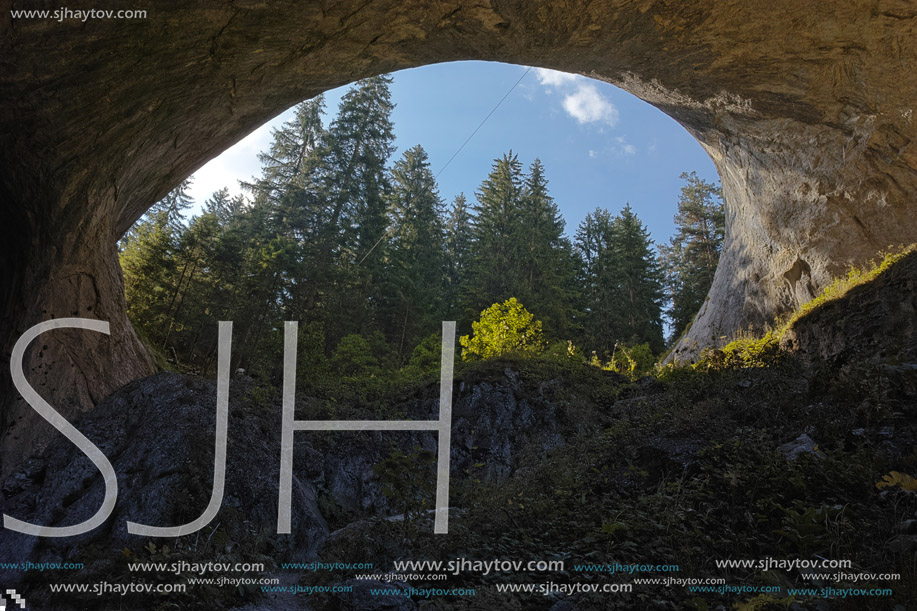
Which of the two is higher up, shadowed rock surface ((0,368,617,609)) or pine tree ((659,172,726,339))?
pine tree ((659,172,726,339))

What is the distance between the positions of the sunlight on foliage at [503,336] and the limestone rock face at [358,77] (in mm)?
6041

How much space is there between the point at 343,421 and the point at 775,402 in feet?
25.3

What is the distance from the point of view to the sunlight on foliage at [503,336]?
14.5 metres

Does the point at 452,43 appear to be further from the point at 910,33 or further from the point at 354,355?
the point at 354,355

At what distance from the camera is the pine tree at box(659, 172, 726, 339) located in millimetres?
28094

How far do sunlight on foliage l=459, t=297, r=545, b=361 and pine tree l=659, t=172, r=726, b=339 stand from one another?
15.5 m

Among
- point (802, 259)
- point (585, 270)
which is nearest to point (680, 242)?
point (585, 270)

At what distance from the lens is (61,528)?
15.6 feet

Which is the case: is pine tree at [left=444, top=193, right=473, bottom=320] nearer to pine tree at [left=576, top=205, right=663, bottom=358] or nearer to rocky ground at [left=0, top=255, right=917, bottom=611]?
pine tree at [left=576, top=205, right=663, bottom=358]

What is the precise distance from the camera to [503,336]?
14703mm

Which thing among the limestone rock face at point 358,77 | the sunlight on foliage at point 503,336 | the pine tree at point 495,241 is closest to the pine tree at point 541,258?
the pine tree at point 495,241

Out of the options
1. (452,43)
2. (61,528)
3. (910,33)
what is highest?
(910,33)

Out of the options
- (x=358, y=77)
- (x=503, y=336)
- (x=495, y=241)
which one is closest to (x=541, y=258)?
(x=495, y=241)

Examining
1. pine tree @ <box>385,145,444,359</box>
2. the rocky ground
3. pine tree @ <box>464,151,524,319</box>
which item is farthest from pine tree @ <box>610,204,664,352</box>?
the rocky ground
